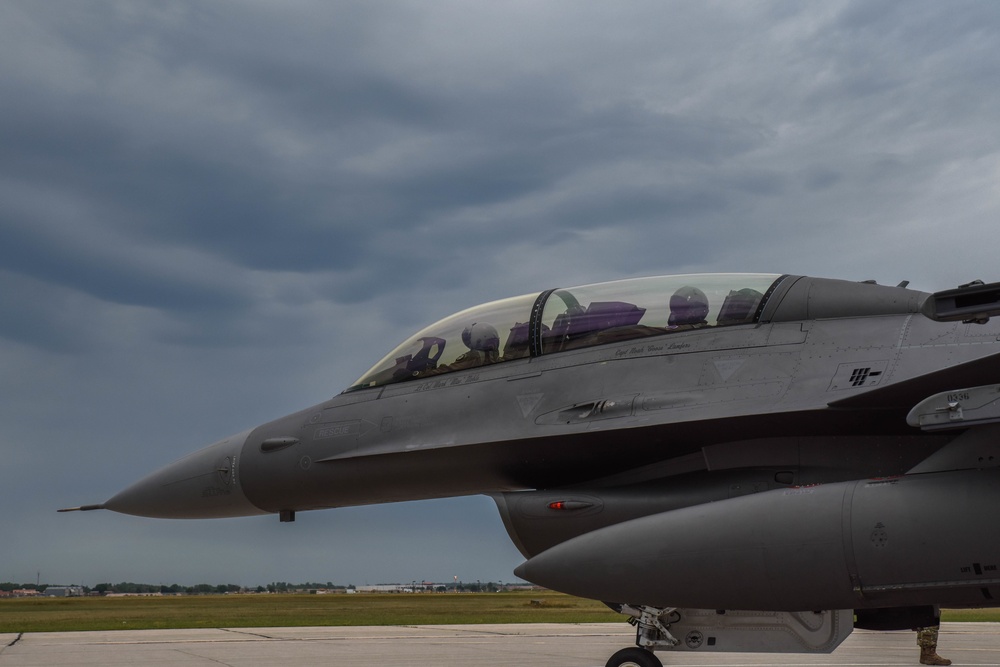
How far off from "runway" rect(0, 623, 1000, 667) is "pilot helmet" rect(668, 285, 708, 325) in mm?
6424

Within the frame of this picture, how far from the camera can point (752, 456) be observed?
25.6ft

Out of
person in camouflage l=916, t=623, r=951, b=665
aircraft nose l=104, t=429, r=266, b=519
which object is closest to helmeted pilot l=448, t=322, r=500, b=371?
aircraft nose l=104, t=429, r=266, b=519

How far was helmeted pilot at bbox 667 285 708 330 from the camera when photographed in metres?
8.34

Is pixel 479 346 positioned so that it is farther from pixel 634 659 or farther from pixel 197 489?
pixel 197 489

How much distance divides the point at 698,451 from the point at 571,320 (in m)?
1.69

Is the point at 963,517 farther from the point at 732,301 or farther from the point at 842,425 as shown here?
the point at 732,301

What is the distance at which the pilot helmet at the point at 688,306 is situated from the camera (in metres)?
8.37

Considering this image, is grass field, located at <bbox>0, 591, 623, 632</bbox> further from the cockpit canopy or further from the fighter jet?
the cockpit canopy

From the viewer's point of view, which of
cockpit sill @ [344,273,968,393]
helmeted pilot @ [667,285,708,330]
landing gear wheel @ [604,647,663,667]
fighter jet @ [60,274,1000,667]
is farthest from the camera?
helmeted pilot @ [667,285,708,330]

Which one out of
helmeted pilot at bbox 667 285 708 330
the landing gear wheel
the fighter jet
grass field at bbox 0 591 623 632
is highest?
helmeted pilot at bbox 667 285 708 330

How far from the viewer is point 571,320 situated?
29.3ft

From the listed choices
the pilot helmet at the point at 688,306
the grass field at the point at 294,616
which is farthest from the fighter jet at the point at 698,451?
the grass field at the point at 294,616

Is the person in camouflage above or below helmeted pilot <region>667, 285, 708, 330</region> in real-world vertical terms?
below

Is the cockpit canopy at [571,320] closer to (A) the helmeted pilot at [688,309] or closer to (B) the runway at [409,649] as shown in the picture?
(A) the helmeted pilot at [688,309]
